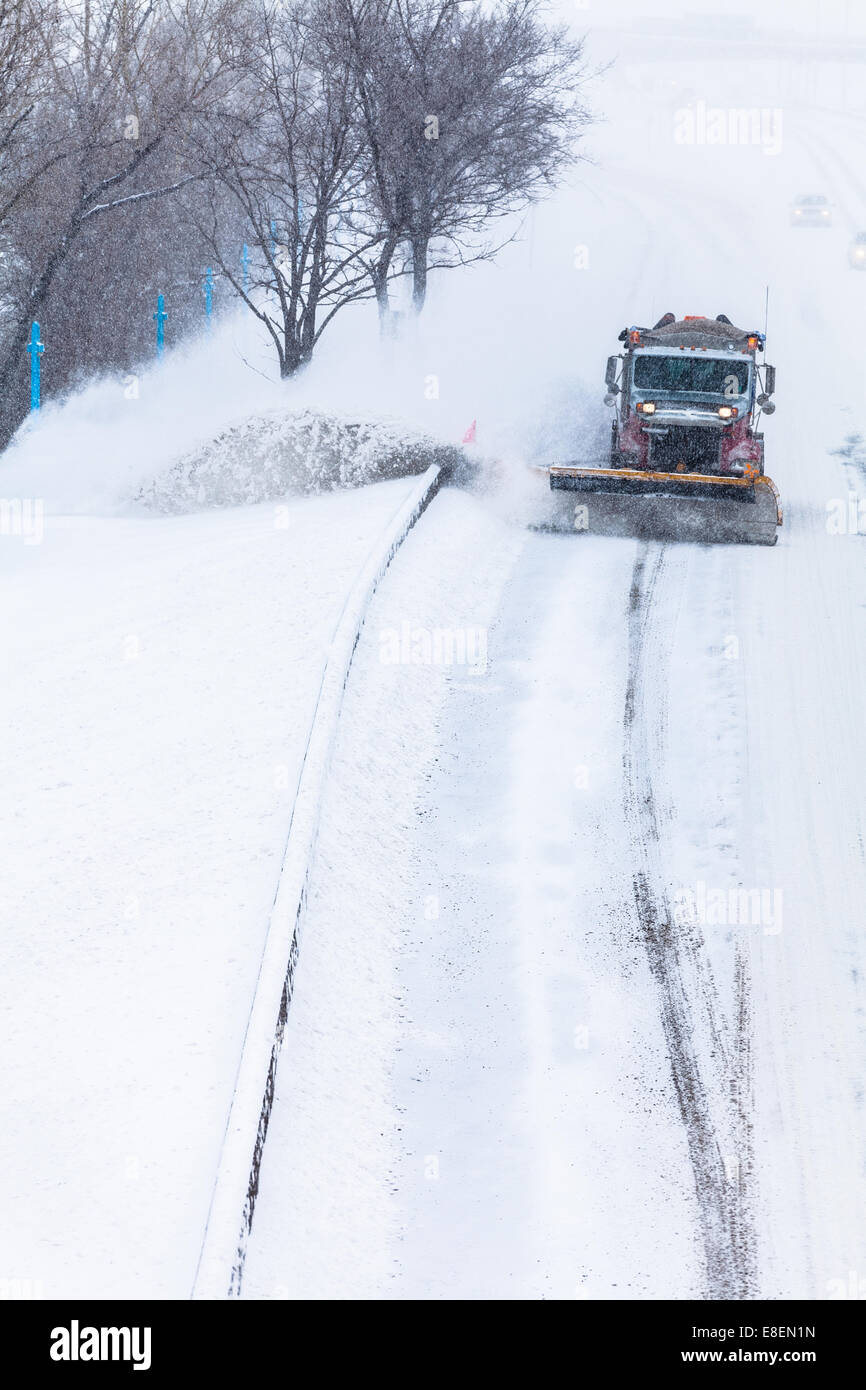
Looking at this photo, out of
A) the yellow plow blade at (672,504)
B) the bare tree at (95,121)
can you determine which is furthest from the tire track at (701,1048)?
the bare tree at (95,121)

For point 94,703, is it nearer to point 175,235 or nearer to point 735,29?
point 175,235

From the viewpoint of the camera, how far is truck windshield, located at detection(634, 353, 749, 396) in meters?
16.2

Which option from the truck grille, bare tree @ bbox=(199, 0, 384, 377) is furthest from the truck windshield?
bare tree @ bbox=(199, 0, 384, 377)

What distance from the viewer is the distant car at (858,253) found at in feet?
119

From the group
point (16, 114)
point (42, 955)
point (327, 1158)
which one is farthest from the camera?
point (16, 114)

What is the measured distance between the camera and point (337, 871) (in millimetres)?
8016

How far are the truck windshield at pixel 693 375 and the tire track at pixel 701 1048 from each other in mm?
7241

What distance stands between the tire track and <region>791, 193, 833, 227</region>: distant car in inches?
1576

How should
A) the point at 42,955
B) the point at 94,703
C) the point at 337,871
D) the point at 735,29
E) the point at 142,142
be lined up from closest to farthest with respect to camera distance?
1. the point at 42,955
2. the point at 337,871
3. the point at 94,703
4. the point at 142,142
5. the point at 735,29

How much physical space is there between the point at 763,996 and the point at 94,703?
5.16 meters

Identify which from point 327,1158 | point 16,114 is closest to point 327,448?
point 16,114

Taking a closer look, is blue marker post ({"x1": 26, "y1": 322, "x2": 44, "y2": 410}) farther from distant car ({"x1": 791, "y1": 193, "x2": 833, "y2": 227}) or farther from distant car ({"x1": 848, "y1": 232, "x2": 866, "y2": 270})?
distant car ({"x1": 791, "y1": 193, "x2": 833, "y2": 227})

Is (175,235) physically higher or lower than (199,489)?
higher

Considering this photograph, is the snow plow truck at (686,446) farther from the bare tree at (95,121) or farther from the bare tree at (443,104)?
the bare tree at (95,121)
